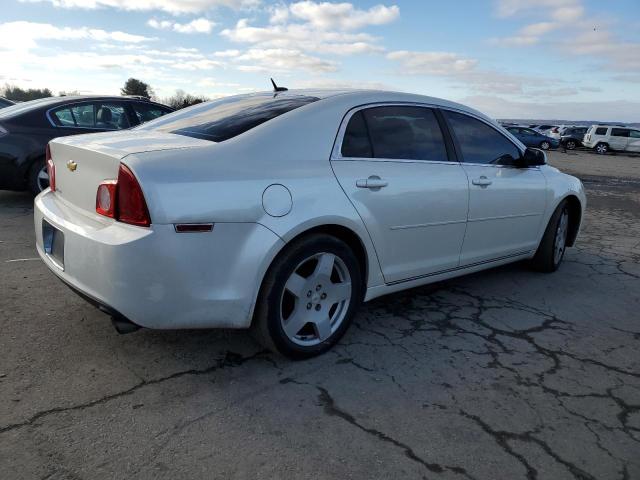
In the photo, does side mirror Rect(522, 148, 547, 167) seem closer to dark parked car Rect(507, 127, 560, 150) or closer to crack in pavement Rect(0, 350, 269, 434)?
crack in pavement Rect(0, 350, 269, 434)

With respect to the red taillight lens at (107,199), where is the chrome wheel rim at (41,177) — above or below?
below

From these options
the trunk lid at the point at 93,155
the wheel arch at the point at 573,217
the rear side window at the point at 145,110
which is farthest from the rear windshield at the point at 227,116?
the rear side window at the point at 145,110

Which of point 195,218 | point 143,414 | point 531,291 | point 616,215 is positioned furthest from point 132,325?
point 616,215

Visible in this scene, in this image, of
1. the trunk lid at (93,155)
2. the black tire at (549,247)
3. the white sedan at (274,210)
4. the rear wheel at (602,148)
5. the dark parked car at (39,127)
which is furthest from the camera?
the rear wheel at (602,148)

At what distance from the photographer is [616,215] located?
872 centimetres

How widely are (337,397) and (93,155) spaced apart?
174 cm

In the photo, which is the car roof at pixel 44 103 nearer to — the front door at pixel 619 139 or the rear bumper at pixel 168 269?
the rear bumper at pixel 168 269

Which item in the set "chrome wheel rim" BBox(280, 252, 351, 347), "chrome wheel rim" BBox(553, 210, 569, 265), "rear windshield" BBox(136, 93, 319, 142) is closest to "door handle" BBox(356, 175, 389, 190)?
"chrome wheel rim" BBox(280, 252, 351, 347)

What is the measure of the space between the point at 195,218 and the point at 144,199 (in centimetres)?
24

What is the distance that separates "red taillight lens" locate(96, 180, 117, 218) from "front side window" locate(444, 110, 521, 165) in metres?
2.45

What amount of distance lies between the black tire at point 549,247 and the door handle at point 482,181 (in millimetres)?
1230

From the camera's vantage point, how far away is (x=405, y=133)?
3.47m

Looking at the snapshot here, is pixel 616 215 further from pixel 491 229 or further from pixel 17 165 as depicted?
→ pixel 17 165

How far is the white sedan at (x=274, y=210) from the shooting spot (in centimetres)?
240
